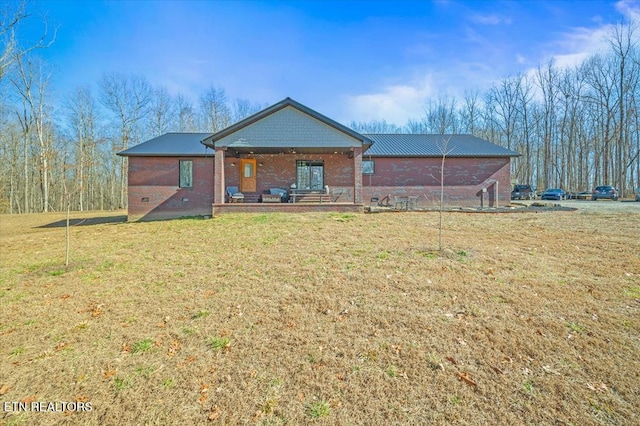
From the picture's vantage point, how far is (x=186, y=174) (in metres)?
16.2

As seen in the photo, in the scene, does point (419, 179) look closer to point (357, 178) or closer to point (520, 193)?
point (357, 178)

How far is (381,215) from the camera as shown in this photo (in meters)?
12.6

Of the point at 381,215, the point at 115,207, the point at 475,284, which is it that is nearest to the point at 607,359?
the point at 475,284

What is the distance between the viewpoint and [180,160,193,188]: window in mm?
16172

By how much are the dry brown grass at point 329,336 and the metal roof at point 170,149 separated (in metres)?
9.99

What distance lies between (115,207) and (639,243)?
3937 centimetres

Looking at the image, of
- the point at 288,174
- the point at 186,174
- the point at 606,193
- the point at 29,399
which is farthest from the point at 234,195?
the point at 606,193

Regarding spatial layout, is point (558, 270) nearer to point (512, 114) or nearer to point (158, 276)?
point (158, 276)

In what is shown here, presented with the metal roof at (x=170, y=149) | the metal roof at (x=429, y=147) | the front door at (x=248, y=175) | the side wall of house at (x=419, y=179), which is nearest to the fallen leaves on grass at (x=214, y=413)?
the front door at (x=248, y=175)

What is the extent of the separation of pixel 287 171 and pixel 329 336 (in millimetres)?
13321

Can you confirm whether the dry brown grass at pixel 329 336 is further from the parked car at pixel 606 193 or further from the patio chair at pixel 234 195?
the parked car at pixel 606 193

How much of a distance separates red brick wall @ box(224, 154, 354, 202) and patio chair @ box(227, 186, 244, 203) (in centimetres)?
44

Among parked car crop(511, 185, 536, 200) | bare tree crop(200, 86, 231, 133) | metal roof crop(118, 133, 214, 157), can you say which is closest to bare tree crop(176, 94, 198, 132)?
bare tree crop(200, 86, 231, 133)

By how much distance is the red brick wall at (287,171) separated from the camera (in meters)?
16.0
